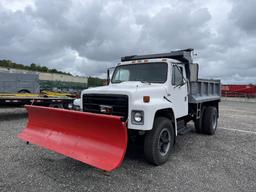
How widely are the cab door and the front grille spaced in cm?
156

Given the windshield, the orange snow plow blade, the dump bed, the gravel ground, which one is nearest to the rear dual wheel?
the dump bed

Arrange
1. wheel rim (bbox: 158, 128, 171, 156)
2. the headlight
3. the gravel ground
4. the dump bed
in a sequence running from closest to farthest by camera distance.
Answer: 1. the gravel ground
2. the headlight
3. wheel rim (bbox: 158, 128, 171, 156)
4. the dump bed

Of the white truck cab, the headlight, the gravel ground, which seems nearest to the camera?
the gravel ground

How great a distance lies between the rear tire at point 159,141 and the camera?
4363 millimetres

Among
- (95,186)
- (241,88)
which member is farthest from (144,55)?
(241,88)

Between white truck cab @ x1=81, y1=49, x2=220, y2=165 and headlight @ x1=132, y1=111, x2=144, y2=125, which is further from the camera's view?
white truck cab @ x1=81, y1=49, x2=220, y2=165

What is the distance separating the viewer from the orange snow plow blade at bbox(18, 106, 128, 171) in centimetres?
368

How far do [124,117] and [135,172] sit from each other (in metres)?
1.13

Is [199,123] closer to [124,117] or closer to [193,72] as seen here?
[193,72]

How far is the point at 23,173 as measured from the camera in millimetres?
4066

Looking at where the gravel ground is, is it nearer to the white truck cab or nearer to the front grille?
the white truck cab

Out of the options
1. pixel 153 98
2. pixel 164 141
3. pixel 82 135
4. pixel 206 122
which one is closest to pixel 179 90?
pixel 153 98

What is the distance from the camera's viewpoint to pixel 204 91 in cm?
761

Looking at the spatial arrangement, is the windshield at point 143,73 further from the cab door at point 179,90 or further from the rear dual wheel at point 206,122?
the rear dual wheel at point 206,122
